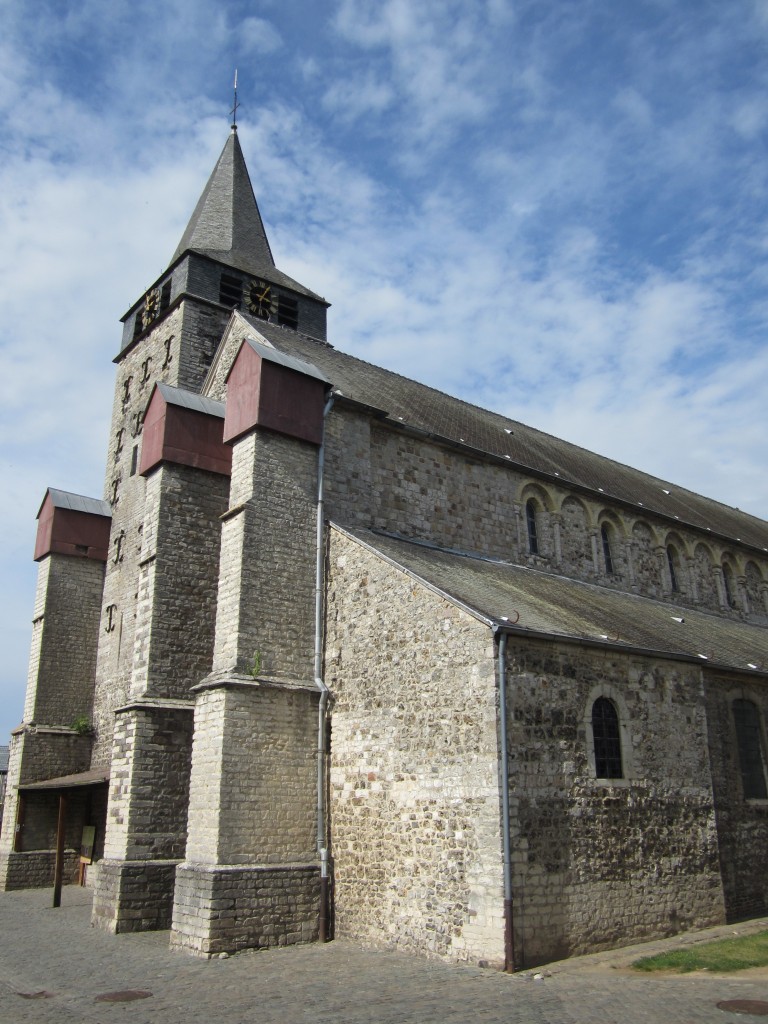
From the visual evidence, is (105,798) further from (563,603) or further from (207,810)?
(563,603)

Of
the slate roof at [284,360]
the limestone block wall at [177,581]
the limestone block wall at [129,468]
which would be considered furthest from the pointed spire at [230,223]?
the limestone block wall at [177,581]

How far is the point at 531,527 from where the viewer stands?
20.7 m

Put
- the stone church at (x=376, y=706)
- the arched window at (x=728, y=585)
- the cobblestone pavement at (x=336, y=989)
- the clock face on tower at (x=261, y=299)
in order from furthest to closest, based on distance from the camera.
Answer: the clock face on tower at (x=261, y=299) < the arched window at (x=728, y=585) < the stone church at (x=376, y=706) < the cobblestone pavement at (x=336, y=989)

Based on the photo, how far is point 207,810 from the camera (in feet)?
43.5

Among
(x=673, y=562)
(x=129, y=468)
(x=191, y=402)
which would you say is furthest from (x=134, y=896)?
(x=673, y=562)

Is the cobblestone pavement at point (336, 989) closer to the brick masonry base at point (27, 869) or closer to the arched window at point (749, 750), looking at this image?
the arched window at point (749, 750)

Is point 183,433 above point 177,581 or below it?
above

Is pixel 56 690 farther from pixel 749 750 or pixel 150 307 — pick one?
pixel 749 750

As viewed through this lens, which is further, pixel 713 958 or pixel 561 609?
pixel 561 609

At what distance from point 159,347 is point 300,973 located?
17.9 meters

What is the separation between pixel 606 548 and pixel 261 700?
11818mm

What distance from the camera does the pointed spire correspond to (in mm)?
27016

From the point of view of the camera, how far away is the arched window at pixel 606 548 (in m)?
22.1

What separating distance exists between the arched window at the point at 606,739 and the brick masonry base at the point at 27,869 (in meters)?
14.3
